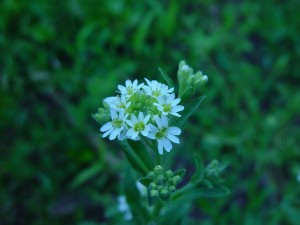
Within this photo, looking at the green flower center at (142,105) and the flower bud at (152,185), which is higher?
the green flower center at (142,105)

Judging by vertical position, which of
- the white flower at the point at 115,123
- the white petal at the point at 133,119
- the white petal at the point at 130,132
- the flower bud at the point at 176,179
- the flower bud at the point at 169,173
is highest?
the white flower at the point at 115,123

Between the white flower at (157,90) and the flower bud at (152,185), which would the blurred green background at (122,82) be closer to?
Answer: the flower bud at (152,185)

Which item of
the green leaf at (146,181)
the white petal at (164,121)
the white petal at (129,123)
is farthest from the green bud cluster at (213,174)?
the white petal at (129,123)

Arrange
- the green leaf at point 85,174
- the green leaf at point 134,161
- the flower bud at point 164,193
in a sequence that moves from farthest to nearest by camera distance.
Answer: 1. the green leaf at point 85,174
2. the green leaf at point 134,161
3. the flower bud at point 164,193

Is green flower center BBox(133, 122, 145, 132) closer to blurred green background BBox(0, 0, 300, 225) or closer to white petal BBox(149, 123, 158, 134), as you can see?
white petal BBox(149, 123, 158, 134)

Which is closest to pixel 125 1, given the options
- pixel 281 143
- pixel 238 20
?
pixel 238 20

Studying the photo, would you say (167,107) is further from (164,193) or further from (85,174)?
(85,174)

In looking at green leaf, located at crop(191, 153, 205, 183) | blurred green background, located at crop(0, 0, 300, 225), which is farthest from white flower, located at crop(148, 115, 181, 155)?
blurred green background, located at crop(0, 0, 300, 225)
